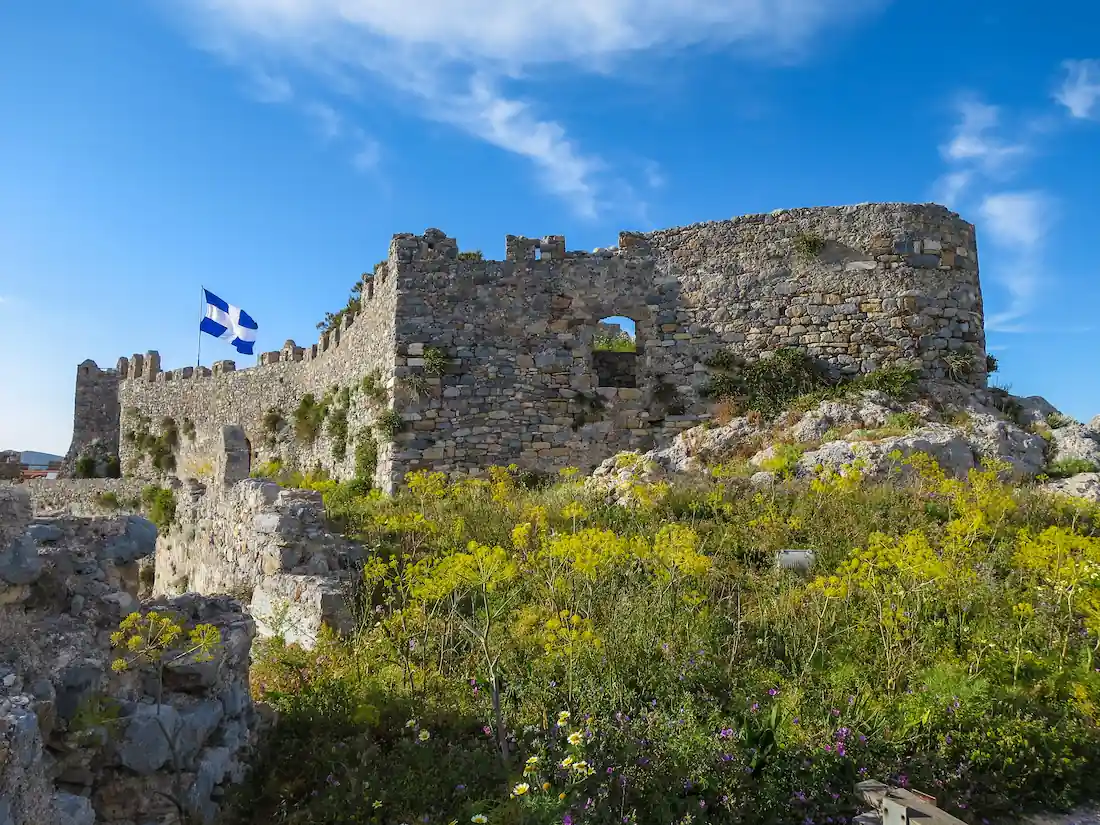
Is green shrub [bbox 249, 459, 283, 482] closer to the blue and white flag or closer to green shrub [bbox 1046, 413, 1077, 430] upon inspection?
the blue and white flag

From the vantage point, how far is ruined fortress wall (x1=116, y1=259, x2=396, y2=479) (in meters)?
16.6

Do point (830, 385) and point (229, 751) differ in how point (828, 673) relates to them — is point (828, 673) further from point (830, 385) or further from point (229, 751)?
point (830, 385)

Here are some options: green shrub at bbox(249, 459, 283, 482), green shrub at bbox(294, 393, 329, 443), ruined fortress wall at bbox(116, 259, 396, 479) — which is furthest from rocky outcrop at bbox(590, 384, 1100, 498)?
green shrub at bbox(249, 459, 283, 482)

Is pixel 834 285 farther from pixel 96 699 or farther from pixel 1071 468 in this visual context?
pixel 96 699

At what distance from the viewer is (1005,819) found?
4.85 meters

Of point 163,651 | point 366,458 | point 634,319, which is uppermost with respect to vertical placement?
point 634,319

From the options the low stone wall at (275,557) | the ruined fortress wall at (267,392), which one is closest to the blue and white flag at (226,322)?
the ruined fortress wall at (267,392)

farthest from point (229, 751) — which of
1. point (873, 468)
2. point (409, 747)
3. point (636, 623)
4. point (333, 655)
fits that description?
Result: point (873, 468)

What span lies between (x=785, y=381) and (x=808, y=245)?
→ 3.03 metres

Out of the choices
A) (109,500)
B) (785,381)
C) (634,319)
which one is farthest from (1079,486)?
(109,500)

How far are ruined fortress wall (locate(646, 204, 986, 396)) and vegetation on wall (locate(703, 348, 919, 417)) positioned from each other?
285mm

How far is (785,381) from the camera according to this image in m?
15.1

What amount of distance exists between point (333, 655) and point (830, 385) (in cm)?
1203

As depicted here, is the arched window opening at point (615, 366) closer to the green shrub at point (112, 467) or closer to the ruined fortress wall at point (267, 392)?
the ruined fortress wall at point (267, 392)
